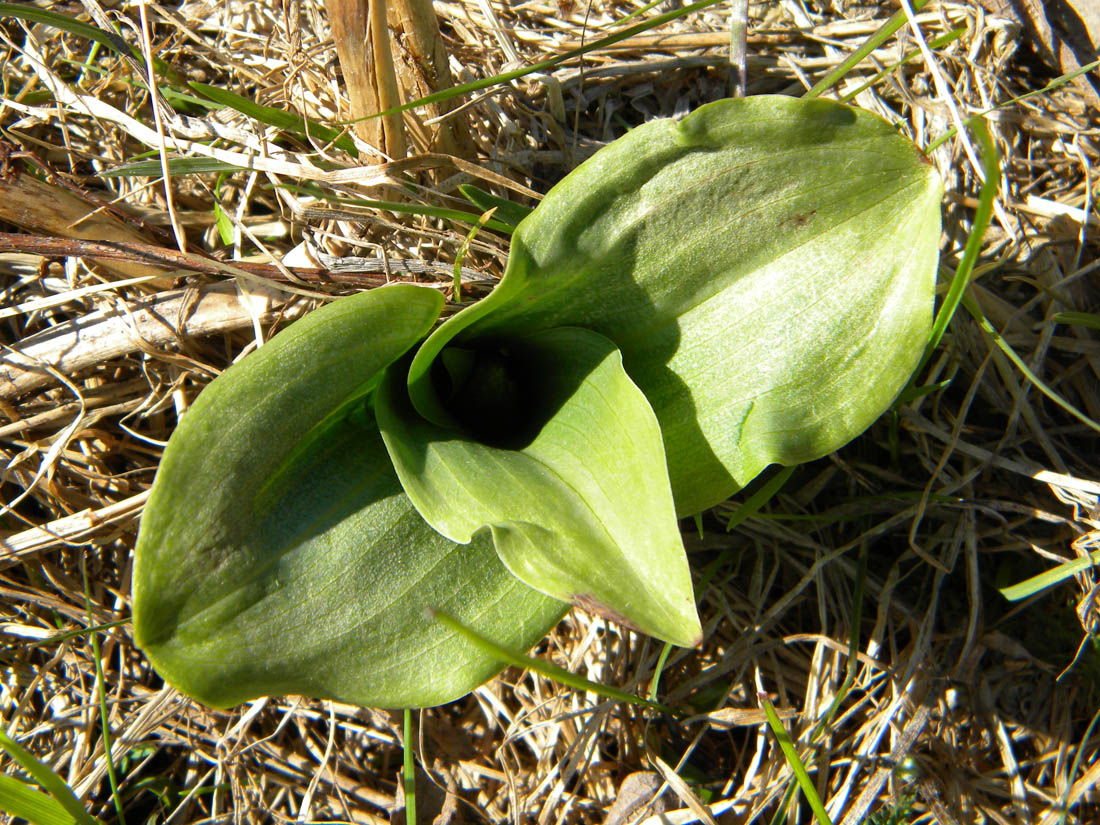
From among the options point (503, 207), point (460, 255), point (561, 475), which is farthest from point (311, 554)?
point (503, 207)

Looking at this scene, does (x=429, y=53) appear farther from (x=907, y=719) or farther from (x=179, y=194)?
(x=907, y=719)

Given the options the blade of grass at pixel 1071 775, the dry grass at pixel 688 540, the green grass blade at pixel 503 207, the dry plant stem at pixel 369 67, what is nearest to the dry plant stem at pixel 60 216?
the dry grass at pixel 688 540

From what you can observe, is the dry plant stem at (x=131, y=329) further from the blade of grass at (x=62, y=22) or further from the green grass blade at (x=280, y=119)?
the blade of grass at (x=62, y=22)

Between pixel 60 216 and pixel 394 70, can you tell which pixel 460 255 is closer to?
pixel 394 70

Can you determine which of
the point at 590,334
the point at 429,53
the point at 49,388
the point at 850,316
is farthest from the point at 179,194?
the point at 850,316

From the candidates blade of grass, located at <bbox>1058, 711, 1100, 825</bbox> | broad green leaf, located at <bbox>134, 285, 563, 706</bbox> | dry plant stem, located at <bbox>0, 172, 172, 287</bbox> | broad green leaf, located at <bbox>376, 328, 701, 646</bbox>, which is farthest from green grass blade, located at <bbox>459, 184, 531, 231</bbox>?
blade of grass, located at <bbox>1058, 711, 1100, 825</bbox>
